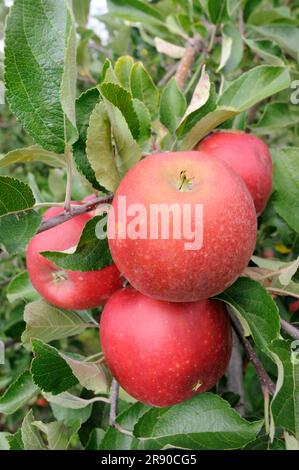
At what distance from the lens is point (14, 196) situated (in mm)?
716

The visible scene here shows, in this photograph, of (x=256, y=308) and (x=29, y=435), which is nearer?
(x=256, y=308)

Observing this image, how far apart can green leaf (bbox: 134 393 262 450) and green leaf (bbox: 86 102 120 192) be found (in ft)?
1.24

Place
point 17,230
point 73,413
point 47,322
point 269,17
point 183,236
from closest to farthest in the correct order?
point 183,236 < point 17,230 < point 47,322 < point 73,413 < point 269,17

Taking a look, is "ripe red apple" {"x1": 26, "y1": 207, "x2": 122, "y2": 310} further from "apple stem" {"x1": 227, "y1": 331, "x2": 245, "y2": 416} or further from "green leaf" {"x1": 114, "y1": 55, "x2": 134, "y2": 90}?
"apple stem" {"x1": 227, "y1": 331, "x2": 245, "y2": 416}

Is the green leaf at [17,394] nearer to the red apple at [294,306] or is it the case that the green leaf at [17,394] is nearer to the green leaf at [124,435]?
the green leaf at [124,435]

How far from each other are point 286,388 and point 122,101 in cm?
46

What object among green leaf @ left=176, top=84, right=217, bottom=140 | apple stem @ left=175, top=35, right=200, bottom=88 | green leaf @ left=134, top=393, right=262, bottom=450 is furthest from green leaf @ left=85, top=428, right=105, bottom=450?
apple stem @ left=175, top=35, right=200, bottom=88

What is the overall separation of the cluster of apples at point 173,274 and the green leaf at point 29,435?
19cm

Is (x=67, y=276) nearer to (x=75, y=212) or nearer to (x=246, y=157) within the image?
(x=75, y=212)

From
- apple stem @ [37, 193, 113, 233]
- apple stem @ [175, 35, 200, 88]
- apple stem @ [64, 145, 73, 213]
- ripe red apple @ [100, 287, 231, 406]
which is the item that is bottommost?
ripe red apple @ [100, 287, 231, 406]

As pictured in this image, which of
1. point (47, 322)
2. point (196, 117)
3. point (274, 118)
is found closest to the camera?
point (196, 117)

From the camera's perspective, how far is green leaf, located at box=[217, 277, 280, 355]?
0.72 metres

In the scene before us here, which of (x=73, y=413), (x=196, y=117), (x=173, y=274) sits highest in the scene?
(x=196, y=117)

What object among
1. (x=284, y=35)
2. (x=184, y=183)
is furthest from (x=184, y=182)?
(x=284, y=35)
